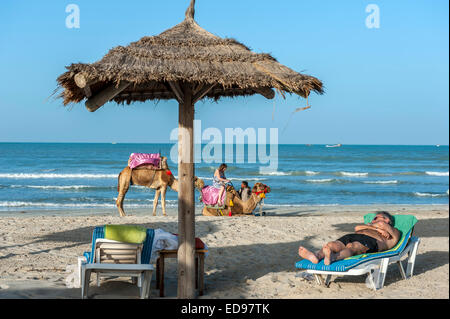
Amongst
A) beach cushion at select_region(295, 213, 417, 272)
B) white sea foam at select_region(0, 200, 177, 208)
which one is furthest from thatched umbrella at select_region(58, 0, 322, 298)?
white sea foam at select_region(0, 200, 177, 208)

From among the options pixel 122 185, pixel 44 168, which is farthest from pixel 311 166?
pixel 122 185

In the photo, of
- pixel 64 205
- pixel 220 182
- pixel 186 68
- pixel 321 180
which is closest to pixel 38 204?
pixel 64 205

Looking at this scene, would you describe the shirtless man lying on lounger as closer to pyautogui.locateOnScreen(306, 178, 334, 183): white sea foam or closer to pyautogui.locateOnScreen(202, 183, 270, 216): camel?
pyautogui.locateOnScreen(202, 183, 270, 216): camel

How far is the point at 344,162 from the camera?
46875mm

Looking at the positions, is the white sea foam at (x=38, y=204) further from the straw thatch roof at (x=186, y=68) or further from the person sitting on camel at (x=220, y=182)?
the straw thatch roof at (x=186, y=68)

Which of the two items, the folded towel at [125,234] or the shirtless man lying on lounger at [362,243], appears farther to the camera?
the shirtless man lying on lounger at [362,243]

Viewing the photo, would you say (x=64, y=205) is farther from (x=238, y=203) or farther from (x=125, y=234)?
(x=125, y=234)

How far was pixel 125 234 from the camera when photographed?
5.79m

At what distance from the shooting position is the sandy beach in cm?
605

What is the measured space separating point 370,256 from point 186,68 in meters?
3.00

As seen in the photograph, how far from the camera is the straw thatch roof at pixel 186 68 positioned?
5176 mm

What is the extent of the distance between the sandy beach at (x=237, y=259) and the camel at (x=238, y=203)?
50.0 inches

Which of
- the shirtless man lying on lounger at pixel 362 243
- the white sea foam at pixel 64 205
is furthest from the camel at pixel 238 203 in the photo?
the shirtless man lying on lounger at pixel 362 243

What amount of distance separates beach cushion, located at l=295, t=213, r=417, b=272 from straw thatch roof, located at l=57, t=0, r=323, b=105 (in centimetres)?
189
